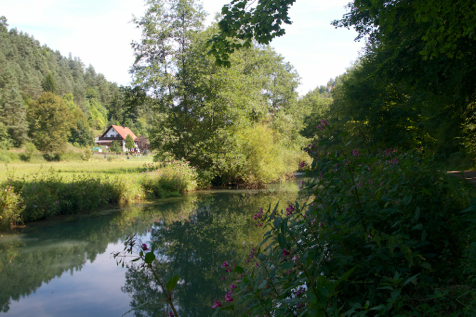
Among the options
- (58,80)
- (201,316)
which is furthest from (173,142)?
(58,80)

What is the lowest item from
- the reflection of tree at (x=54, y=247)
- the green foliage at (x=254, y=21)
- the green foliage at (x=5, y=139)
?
the reflection of tree at (x=54, y=247)

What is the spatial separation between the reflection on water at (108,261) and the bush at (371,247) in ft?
6.52

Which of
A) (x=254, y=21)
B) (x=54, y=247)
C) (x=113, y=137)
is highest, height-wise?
(x=113, y=137)

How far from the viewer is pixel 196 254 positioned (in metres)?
6.05

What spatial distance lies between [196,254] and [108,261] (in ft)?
5.40

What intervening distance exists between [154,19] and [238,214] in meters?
14.1

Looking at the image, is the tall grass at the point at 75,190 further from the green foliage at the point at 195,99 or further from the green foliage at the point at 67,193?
the green foliage at the point at 195,99

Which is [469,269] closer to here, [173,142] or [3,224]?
[3,224]

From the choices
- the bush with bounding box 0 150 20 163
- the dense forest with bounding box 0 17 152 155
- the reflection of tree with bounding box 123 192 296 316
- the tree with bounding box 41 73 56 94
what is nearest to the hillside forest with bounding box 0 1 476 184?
the reflection of tree with bounding box 123 192 296 316

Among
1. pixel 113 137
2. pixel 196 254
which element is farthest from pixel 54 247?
pixel 113 137

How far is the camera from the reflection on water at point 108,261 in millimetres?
4199

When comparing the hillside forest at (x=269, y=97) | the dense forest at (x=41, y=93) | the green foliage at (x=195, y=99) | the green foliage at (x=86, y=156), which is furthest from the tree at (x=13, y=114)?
the green foliage at (x=195, y=99)

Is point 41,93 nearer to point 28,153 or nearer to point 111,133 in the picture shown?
point 111,133

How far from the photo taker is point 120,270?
5637mm
